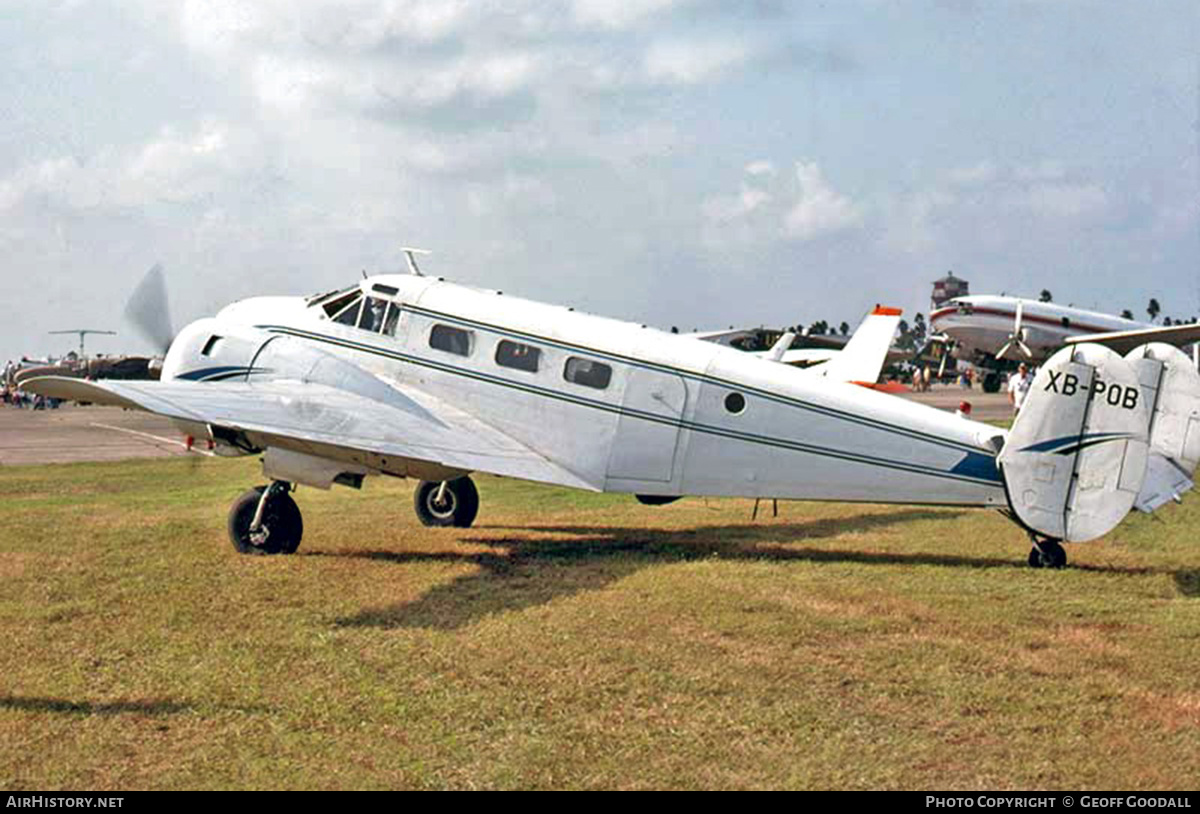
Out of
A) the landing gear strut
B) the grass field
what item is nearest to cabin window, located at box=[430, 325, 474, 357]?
the grass field

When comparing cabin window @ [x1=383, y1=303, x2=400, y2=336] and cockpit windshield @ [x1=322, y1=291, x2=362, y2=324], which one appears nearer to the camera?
cabin window @ [x1=383, y1=303, x2=400, y2=336]

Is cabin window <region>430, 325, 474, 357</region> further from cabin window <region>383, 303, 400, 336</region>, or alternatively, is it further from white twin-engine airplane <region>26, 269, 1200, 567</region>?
cabin window <region>383, 303, 400, 336</region>

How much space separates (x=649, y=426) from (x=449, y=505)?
430 centimetres

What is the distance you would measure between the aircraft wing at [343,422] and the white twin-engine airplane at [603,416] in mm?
27

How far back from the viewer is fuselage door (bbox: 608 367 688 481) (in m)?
12.4

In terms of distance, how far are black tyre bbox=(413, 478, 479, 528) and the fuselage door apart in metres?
3.59

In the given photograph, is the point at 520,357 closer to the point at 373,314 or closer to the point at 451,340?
the point at 451,340

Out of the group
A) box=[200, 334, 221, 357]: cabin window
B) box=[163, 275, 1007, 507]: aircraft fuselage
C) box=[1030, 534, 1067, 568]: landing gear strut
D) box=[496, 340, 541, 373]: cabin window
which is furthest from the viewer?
box=[200, 334, 221, 357]: cabin window

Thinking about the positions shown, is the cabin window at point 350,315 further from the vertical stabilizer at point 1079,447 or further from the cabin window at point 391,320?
the vertical stabilizer at point 1079,447

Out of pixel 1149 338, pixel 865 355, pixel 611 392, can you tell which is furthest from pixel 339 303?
pixel 1149 338

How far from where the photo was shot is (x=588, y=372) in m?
12.8
